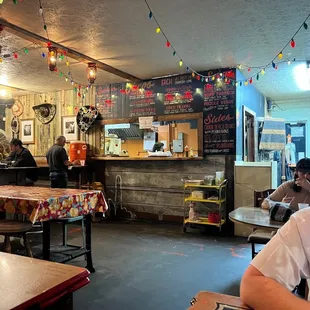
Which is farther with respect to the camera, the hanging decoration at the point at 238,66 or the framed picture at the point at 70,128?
the framed picture at the point at 70,128

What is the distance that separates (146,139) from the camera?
710cm

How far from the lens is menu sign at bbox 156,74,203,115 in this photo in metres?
5.70

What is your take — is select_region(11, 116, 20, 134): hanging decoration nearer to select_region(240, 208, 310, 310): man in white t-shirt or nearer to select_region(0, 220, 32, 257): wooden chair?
select_region(0, 220, 32, 257): wooden chair

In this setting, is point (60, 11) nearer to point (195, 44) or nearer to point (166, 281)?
point (195, 44)

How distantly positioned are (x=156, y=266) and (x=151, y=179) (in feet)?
8.70

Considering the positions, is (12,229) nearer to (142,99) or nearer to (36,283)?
(36,283)

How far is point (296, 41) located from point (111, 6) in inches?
101

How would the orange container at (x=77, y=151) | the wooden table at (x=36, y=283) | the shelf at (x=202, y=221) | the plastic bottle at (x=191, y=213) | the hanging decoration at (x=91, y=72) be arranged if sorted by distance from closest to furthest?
the wooden table at (x=36, y=283) < the hanging decoration at (x=91, y=72) < the shelf at (x=202, y=221) < the plastic bottle at (x=191, y=213) < the orange container at (x=77, y=151)

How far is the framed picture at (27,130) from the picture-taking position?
7609 millimetres

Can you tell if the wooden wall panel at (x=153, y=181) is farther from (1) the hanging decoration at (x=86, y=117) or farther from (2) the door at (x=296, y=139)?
(2) the door at (x=296, y=139)

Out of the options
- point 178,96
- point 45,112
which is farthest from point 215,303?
point 45,112

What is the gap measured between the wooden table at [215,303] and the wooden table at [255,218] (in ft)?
4.13

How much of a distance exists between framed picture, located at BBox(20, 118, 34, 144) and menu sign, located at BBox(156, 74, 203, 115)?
3513mm

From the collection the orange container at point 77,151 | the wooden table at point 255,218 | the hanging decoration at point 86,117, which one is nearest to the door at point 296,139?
the hanging decoration at point 86,117
